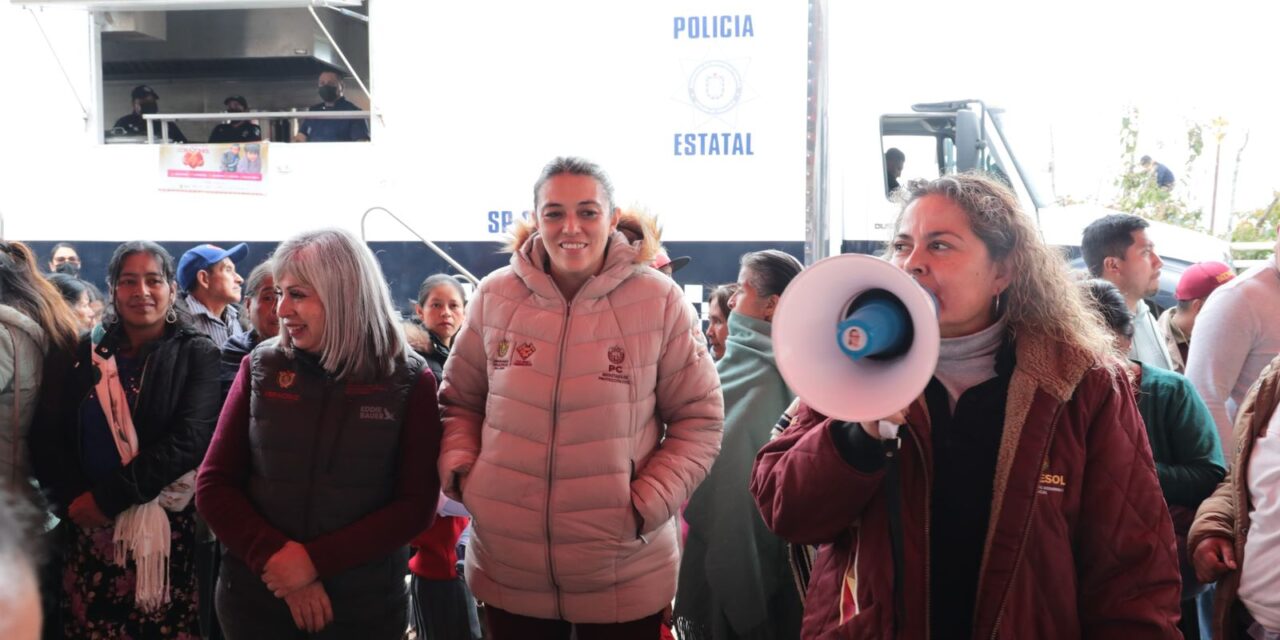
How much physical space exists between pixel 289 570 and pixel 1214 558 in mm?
2238

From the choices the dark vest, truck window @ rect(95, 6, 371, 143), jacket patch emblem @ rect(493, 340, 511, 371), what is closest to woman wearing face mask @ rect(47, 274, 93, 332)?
truck window @ rect(95, 6, 371, 143)

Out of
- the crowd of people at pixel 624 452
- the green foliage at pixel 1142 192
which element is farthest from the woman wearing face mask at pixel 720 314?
the green foliage at pixel 1142 192

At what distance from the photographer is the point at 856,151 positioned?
5.60 m

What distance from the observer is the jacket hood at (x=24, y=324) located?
10.7ft

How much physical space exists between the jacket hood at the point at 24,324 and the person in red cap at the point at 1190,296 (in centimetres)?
436

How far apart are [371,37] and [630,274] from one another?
3.08 meters

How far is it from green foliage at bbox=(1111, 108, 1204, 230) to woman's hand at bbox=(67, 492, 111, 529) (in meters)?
7.56

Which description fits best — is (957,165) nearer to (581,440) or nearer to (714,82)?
(714,82)

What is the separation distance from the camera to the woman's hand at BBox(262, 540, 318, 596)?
8.79ft

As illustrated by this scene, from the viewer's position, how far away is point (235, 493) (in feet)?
9.21

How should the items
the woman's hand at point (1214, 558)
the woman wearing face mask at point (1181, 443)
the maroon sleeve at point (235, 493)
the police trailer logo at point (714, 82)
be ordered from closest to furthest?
the woman's hand at point (1214, 558)
the maroon sleeve at point (235, 493)
the woman wearing face mask at point (1181, 443)
the police trailer logo at point (714, 82)

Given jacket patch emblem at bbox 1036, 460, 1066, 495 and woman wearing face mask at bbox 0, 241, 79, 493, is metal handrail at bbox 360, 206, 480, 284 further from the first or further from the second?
jacket patch emblem at bbox 1036, 460, 1066, 495

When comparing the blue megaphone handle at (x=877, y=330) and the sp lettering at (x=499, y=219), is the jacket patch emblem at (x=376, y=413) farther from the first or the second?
the sp lettering at (x=499, y=219)

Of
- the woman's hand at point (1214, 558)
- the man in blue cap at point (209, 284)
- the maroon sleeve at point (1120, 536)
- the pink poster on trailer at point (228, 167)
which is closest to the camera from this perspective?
the maroon sleeve at point (1120, 536)
